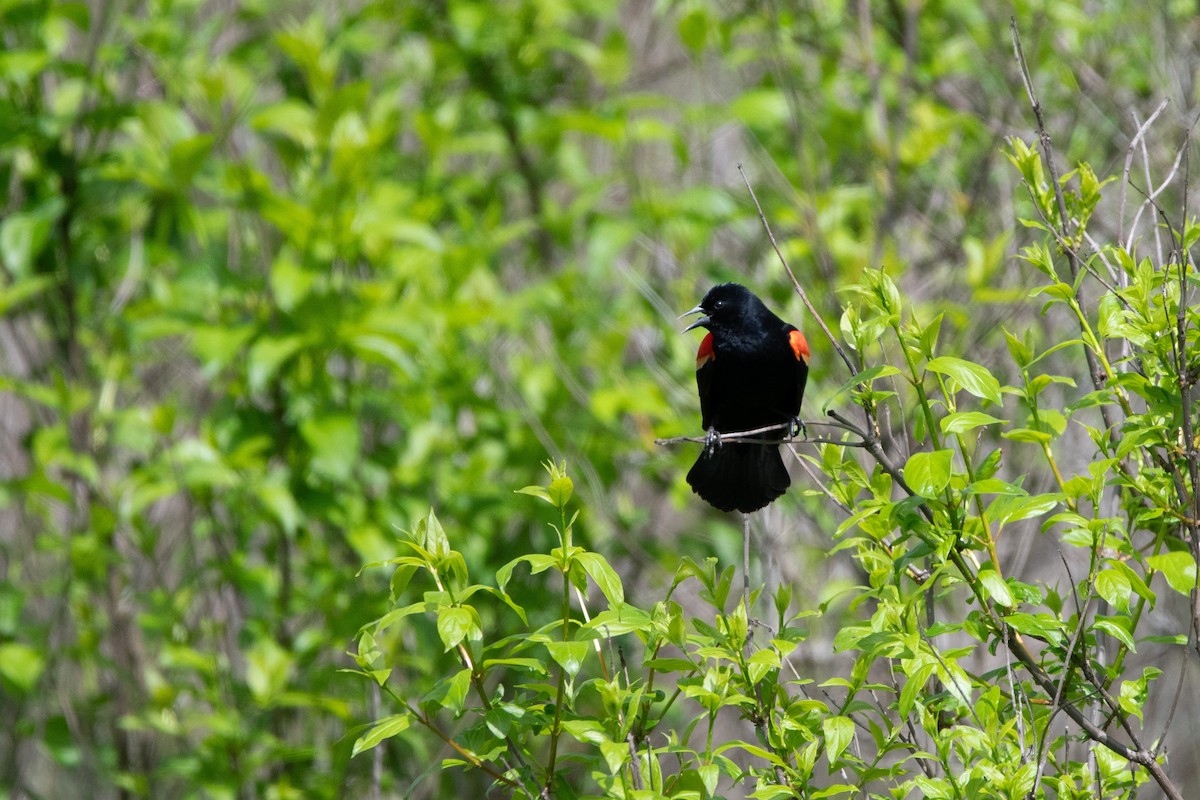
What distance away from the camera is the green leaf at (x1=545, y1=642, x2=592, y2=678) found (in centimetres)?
172

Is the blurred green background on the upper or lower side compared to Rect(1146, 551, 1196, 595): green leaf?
lower

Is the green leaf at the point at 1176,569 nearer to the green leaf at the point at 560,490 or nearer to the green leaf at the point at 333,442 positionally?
the green leaf at the point at 560,490

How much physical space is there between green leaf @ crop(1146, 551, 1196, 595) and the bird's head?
1761 millimetres

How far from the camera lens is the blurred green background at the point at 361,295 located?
409 cm

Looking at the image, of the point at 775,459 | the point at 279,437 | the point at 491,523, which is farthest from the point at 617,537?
the point at 775,459

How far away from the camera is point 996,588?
→ 1.78 meters

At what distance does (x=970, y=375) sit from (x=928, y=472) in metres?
0.16

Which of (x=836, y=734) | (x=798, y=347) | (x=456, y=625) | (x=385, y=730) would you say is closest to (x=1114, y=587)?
(x=836, y=734)

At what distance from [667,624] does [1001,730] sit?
0.51m

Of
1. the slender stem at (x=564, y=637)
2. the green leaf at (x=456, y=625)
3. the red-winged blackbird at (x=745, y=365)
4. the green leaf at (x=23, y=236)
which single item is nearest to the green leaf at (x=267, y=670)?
the green leaf at (x=23, y=236)

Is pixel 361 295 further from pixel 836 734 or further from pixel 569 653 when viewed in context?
pixel 836 734

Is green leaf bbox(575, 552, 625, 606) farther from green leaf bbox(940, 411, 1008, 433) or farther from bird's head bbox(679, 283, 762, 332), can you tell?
bird's head bbox(679, 283, 762, 332)

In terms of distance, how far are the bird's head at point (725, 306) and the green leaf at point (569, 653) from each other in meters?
1.79

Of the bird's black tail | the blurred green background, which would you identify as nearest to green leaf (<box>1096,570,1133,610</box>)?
the bird's black tail
